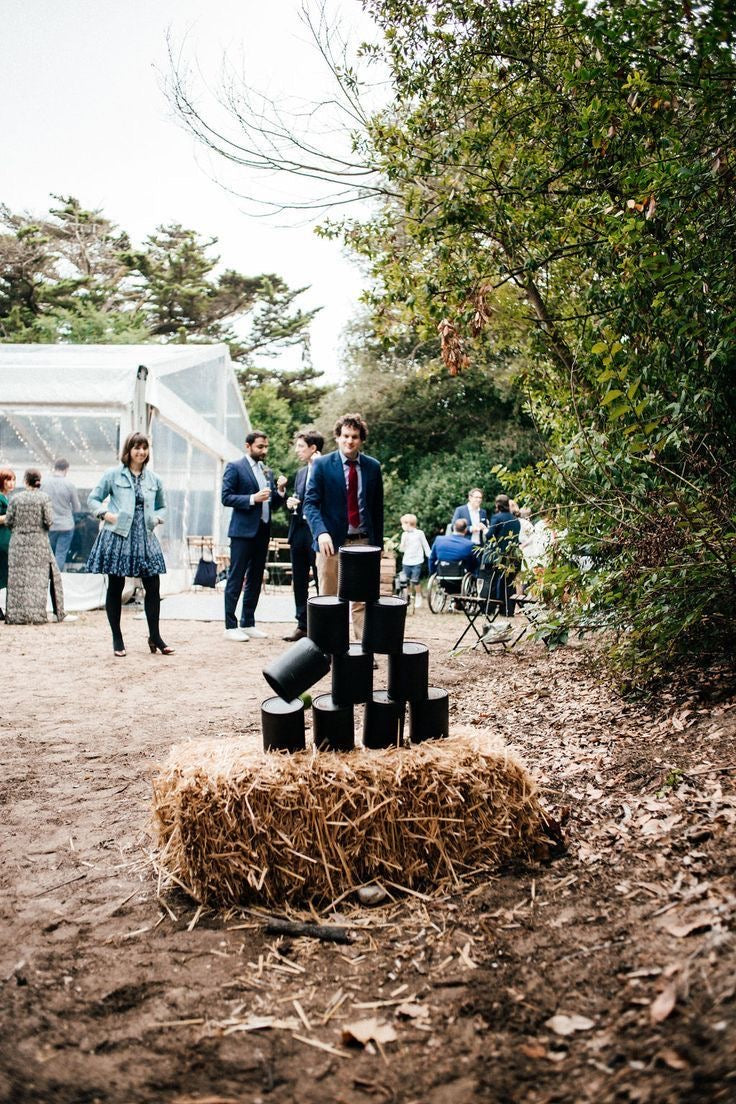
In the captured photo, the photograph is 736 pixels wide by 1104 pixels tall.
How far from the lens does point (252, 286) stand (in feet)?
104

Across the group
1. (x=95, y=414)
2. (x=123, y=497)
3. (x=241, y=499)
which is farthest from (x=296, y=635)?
(x=95, y=414)

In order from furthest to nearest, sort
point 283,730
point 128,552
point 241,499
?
1. point 241,499
2. point 128,552
3. point 283,730

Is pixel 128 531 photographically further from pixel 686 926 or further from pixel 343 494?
pixel 686 926

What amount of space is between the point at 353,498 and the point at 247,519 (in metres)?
2.42

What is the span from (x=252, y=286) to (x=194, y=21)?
28.3m

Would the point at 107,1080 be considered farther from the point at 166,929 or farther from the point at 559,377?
the point at 559,377

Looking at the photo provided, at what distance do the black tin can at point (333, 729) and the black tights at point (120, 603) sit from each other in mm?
4302

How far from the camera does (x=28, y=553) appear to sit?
952cm

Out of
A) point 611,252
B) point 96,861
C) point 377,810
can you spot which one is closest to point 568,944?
point 377,810

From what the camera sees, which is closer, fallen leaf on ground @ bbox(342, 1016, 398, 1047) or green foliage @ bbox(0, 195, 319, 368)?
fallen leaf on ground @ bbox(342, 1016, 398, 1047)

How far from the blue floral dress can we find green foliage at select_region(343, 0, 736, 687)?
287 cm

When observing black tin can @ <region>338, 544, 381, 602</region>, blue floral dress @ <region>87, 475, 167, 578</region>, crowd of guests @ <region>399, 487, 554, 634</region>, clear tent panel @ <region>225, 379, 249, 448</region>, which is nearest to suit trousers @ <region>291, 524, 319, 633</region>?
blue floral dress @ <region>87, 475, 167, 578</region>

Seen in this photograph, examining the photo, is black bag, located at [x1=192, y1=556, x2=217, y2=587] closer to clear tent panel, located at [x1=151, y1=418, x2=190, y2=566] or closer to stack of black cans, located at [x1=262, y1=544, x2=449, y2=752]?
clear tent panel, located at [x1=151, y1=418, x2=190, y2=566]

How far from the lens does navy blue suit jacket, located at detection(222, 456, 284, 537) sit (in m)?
7.64
